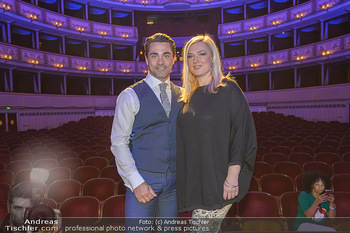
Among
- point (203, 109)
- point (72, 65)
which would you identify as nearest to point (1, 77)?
point (72, 65)

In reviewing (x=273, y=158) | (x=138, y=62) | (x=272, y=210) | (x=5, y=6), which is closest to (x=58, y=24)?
(x=5, y=6)

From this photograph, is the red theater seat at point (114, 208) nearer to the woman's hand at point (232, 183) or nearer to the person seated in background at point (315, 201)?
the person seated in background at point (315, 201)

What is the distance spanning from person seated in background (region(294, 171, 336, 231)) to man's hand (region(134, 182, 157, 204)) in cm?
200

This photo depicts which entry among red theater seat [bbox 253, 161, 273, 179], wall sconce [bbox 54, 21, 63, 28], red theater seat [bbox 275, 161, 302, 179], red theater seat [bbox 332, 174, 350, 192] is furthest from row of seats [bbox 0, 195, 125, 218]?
wall sconce [bbox 54, 21, 63, 28]

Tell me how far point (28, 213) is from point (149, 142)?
905 millimetres

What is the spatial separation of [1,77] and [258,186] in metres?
16.6

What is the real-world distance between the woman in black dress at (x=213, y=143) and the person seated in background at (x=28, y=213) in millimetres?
888

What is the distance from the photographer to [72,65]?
18.9 metres

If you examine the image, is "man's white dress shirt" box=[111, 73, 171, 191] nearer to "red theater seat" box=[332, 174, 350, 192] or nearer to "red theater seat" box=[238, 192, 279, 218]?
"red theater seat" box=[238, 192, 279, 218]

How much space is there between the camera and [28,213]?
176 cm

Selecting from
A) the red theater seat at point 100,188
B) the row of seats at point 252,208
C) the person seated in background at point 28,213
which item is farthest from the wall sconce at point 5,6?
the person seated in background at point 28,213

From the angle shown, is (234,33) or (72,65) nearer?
(72,65)

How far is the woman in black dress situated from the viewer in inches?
60.7

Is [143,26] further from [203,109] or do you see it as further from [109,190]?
[203,109]
